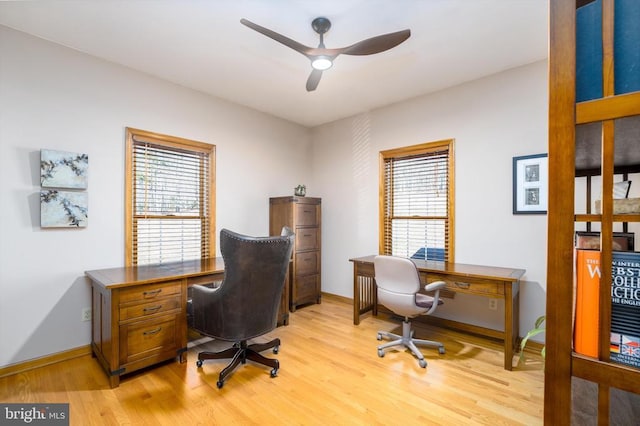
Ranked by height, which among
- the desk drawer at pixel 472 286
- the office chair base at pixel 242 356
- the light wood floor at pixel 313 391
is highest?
the desk drawer at pixel 472 286

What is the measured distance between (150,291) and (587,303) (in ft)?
8.76

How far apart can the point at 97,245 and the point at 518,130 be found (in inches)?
170

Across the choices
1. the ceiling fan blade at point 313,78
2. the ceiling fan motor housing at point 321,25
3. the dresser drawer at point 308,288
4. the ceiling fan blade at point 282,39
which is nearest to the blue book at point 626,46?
the ceiling fan blade at point 282,39

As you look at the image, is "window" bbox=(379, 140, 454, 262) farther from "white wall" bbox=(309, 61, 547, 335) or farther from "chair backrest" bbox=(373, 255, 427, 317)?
"chair backrest" bbox=(373, 255, 427, 317)

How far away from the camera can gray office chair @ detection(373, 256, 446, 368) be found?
252cm

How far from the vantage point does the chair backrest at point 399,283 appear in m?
2.52

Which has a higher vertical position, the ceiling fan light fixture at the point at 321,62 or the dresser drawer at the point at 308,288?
the ceiling fan light fixture at the point at 321,62

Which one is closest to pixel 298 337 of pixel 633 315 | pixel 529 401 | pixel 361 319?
pixel 361 319

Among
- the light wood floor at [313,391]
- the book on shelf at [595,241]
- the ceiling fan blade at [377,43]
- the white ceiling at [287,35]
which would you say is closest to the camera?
the book on shelf at [595,241]

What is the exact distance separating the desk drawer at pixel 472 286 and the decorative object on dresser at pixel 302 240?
1.79m

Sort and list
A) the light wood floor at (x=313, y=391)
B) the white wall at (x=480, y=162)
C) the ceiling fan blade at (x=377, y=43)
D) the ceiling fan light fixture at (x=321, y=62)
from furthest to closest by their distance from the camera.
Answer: the white wall at (x=480, y=162), the ceiling fan light fixture at (x=321, y=62), the ceiling fan blade at (x=377, y=43), the light wood floor at (x=313, y=391)

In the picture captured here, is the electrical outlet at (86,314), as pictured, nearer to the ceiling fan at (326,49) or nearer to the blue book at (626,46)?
the ceiling fan at (326,49)

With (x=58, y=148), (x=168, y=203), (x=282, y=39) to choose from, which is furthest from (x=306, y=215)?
(x=58, y=148)

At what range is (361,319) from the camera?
3.65 m
